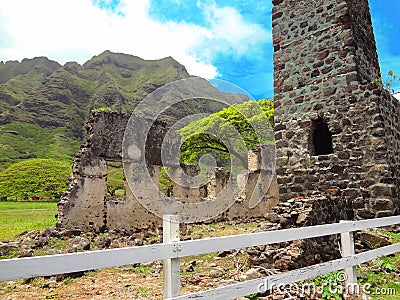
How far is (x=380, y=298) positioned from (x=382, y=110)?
4930 mm

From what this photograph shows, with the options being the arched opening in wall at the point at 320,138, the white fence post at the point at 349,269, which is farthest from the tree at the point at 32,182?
the white fence post at the point at 349,269

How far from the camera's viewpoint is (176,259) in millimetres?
2789

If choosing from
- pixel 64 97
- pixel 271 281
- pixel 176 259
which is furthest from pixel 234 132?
pixel 64 97

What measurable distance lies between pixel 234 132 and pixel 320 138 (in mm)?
18085

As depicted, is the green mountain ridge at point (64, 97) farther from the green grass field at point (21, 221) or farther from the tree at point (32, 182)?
the green grass field at point (21, 221)

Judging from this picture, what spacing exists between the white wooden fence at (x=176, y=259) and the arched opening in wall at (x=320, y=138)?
14.8ft

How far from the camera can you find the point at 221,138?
87.6 ft

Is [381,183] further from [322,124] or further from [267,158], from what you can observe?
[267,158]

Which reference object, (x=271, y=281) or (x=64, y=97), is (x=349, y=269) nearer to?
(x=271, y=281)

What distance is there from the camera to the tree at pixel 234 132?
26266 mm

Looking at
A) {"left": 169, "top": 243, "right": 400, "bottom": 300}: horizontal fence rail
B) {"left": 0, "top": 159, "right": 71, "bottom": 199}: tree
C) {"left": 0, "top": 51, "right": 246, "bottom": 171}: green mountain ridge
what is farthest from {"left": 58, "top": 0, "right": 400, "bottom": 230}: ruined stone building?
{"left": 0, "top": 51, "right": 246, "bottom": 171}: green mountain ridge

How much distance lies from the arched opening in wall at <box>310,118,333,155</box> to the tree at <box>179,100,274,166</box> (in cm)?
1703

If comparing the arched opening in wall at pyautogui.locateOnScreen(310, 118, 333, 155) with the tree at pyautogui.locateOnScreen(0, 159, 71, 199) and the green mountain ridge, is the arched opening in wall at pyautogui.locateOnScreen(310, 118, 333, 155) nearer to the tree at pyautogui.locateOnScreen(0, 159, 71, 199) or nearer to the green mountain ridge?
the tree at pyautogui.locateOnScreen(0, 159, 71, 199)

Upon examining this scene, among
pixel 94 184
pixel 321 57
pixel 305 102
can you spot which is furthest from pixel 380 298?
pixel 94 184
